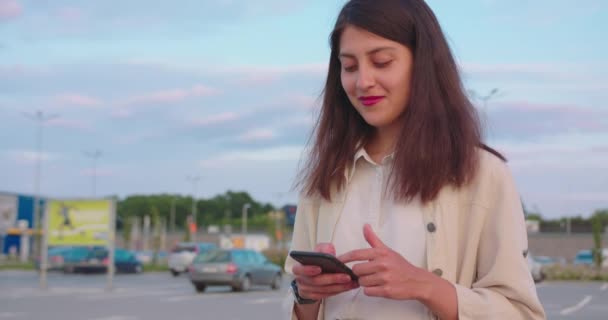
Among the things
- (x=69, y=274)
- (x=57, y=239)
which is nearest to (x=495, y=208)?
(x=57, y=239)

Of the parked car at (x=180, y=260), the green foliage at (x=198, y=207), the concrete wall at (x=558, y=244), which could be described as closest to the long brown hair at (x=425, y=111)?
the parked car at (x=180, y=260)

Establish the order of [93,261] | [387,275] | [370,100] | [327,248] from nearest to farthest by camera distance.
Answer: [387,275] < [327,248] < [370,100] < [93,261]

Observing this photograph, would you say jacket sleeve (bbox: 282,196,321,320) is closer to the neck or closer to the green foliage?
the neck

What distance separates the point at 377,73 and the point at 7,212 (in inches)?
2008

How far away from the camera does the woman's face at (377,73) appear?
2.10m

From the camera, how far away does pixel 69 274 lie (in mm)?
41844

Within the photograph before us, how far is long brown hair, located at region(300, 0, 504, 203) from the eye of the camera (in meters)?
2.03

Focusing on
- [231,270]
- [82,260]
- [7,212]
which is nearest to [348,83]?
[231,270]

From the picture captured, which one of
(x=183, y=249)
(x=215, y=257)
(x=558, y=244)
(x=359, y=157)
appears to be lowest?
(x=558, y=244)

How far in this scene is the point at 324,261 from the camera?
1.91 meters

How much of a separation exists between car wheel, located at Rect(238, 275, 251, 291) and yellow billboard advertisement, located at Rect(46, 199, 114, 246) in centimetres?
462

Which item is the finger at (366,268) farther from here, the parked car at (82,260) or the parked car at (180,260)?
the parked car at (82,260)

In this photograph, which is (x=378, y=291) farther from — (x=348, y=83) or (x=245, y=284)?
(x=245, y=284)

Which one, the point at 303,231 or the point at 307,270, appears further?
the point at 303,231
